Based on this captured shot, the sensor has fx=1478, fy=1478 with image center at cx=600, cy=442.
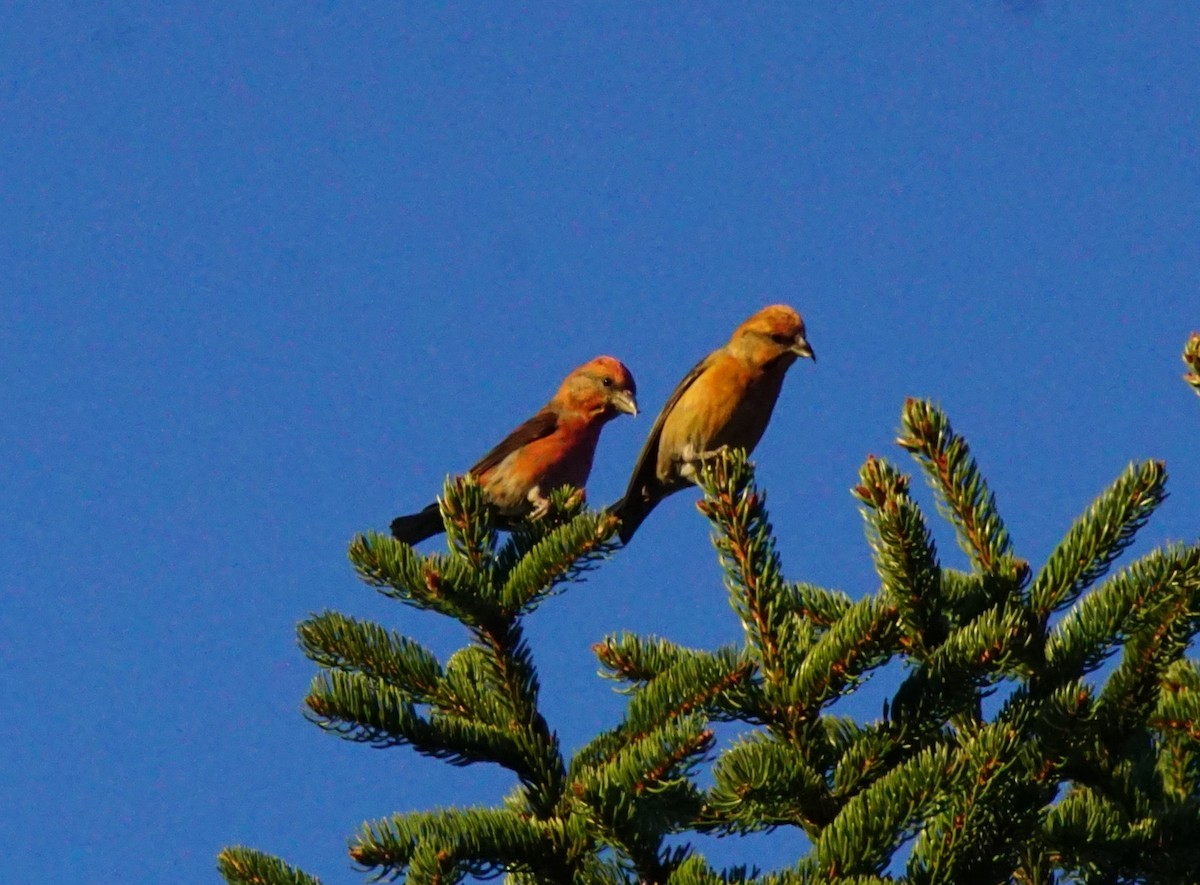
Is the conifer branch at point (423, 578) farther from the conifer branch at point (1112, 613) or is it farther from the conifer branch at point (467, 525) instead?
the conifer branch at point (1112, 613)

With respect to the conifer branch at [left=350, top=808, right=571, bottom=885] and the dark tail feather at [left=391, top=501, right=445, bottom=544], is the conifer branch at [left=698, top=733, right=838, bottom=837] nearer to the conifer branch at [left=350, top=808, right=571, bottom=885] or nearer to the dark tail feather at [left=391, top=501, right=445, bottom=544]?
the conifer branch at [left=350, top=808, right=571, bottom=885]

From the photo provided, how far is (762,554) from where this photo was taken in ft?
11.6

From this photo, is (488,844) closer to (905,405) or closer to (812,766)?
(812,766)

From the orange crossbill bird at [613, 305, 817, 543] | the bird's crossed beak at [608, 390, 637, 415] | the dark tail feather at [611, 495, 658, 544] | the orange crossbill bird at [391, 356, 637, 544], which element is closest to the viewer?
the orange crossbill bird at [613, 305, 817, 543]

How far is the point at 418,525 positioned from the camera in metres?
8.49

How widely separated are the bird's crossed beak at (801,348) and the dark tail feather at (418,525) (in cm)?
222

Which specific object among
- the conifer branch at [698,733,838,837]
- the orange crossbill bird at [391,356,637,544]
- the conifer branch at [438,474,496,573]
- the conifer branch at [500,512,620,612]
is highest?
the orange crossbill bird at [391,356,637,544]

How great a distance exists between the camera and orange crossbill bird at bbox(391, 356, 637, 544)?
7957 mm

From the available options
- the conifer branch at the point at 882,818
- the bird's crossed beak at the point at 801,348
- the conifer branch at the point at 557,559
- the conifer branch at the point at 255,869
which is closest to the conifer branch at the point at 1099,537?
the conifer branch at the point at 882,818

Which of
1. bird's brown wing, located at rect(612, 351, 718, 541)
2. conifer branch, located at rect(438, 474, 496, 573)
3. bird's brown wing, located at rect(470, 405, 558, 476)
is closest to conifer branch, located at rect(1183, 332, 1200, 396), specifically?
conifer branch, located at rect(438, 474, 496, 573)

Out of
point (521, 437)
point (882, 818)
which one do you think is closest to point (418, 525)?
point (521, 437)

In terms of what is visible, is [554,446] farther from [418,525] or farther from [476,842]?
[476,842]

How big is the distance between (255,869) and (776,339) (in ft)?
16.7

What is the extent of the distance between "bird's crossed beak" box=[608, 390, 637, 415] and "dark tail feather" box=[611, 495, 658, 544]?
1.67 ft
